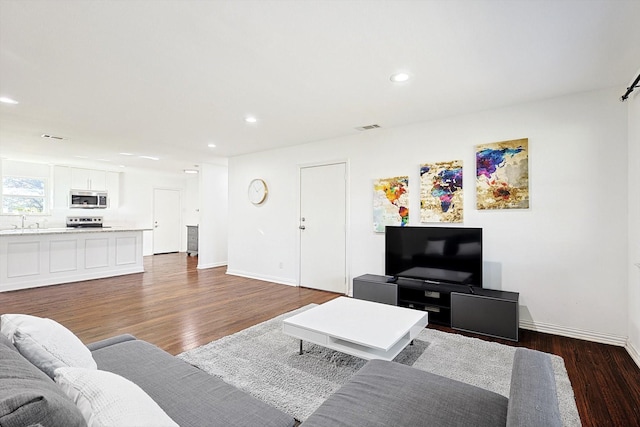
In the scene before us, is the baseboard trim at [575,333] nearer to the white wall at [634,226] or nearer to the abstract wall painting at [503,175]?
the white wall at [634,226]

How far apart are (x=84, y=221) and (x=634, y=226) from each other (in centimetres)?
990

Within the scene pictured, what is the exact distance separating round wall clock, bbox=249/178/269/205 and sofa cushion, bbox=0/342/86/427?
490 centimetres

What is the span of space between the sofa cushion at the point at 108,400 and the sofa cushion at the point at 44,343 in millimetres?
233

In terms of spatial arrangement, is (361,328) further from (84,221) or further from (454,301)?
(84,221)

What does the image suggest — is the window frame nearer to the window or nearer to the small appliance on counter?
the window

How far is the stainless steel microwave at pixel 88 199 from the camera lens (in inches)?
302

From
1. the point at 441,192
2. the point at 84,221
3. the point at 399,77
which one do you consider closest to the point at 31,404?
the point at 399,77

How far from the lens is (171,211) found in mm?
9695

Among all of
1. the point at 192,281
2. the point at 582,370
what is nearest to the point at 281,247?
the point at 192,281

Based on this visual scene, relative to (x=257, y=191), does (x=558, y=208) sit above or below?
below

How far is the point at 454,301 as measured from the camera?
3.28 m

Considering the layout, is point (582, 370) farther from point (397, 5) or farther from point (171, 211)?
point (171, 211)

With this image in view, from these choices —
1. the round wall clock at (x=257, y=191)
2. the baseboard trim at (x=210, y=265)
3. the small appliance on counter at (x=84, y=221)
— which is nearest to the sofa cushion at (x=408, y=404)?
the round wall clock at (x=257, y=191)

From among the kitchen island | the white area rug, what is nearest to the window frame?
the kitchen island
